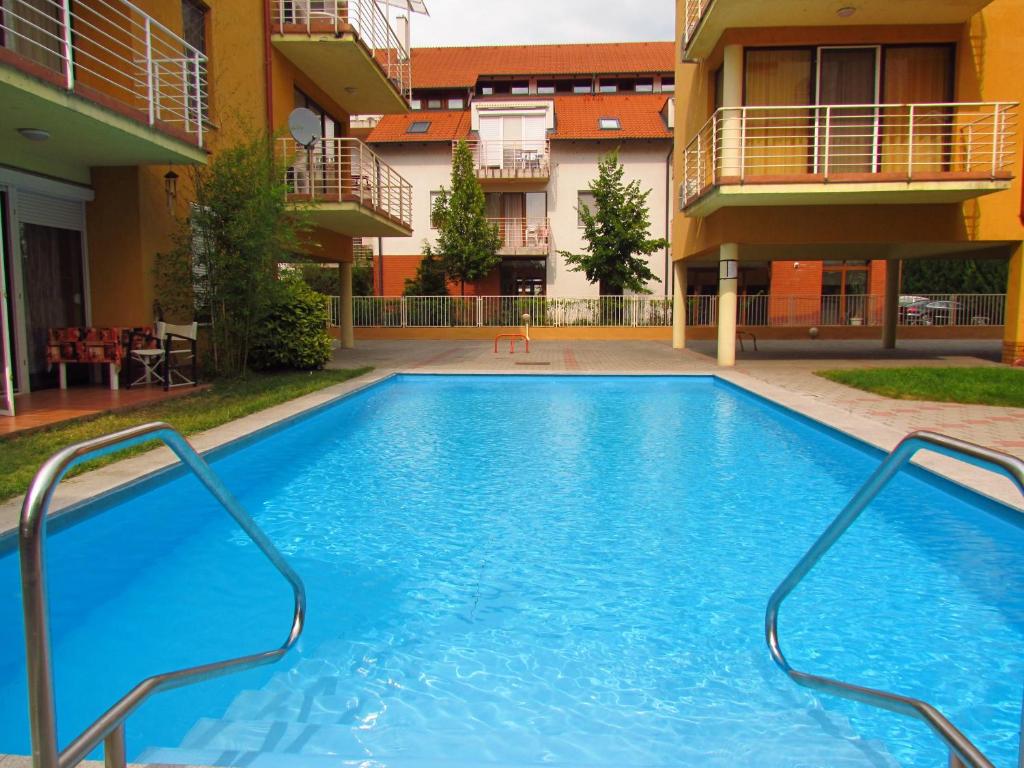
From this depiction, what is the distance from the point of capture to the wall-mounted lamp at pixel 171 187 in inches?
455

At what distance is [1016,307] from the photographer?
1452 centimetres

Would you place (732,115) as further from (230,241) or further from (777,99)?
(230,241)

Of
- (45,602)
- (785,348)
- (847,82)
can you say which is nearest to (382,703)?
(45,602)

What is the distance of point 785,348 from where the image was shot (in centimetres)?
2100

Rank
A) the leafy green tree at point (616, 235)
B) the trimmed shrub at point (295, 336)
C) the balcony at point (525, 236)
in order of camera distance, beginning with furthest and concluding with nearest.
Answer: the balcony at point (525, 236) → the leafy green tree at point (616, 235) → the trimmed shrub at point (295, 336)

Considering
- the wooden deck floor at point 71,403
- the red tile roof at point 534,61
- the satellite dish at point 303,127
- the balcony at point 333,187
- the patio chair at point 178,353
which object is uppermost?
the red tile roof at point 534,61

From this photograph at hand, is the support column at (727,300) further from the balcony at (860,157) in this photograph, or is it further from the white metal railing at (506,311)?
the white metal railing at (506,311)

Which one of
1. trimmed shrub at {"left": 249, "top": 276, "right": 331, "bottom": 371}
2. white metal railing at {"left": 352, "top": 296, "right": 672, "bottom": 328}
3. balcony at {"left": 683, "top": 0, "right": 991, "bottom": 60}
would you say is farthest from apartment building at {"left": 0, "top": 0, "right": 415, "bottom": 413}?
white metal railing at {"left": 352, "top": 296, "right": 672, "bottom": 328}

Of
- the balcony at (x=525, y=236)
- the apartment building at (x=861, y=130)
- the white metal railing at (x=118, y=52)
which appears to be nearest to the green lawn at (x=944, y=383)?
the apartment building at (x=861, y=130)

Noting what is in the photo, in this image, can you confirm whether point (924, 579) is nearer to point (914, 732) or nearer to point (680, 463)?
point (914, 732)

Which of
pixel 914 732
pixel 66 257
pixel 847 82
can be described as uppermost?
pixel 847 82

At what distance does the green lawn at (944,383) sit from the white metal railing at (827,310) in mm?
11203

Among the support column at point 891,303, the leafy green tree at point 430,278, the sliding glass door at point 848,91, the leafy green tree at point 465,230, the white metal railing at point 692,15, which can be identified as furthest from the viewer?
the leafy green tree at point 430,278

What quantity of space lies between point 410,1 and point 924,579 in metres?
16.6
